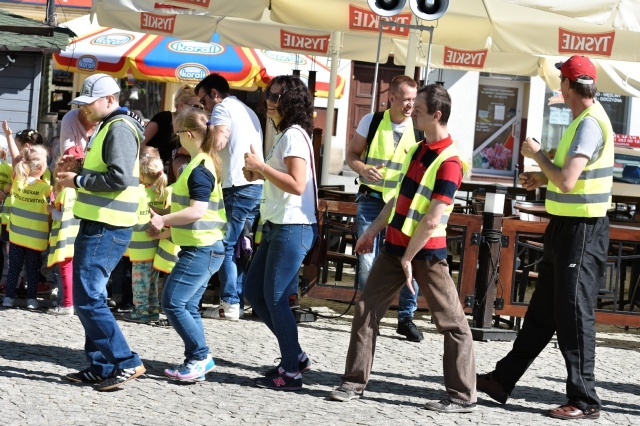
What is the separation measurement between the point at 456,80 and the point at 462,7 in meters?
17.8

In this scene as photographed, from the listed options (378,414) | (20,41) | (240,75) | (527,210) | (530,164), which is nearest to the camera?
(378,414)

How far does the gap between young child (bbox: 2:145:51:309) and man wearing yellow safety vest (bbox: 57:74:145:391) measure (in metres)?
2.95

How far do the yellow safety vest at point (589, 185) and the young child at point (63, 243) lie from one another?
4097 mm

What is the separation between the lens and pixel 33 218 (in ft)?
31.7

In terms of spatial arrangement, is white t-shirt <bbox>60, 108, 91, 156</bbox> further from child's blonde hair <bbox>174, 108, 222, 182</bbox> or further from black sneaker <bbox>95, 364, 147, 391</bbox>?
black sneaker <bbox>95, 364, 147, 391</bbox>

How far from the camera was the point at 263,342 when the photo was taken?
28.0ft

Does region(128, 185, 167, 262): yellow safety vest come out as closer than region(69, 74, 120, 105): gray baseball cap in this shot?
No

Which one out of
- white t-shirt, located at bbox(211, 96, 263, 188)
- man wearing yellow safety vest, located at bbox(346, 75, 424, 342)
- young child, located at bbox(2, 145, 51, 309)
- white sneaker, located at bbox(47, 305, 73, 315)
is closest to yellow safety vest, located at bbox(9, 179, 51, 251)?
young child, located at bbox(2, 145, 51, 309)

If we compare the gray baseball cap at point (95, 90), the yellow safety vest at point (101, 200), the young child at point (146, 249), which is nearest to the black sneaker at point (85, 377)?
the yellow safety vest at point (101, 200)

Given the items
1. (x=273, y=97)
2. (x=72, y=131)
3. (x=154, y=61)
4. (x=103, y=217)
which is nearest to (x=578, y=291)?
(x=273, y=97)

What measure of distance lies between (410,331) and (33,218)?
325 cm

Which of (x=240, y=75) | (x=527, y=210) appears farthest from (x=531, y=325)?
(x=240, y=75)

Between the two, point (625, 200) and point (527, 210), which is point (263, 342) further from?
point (625, 200)

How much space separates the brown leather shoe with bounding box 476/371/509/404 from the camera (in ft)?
23.3
